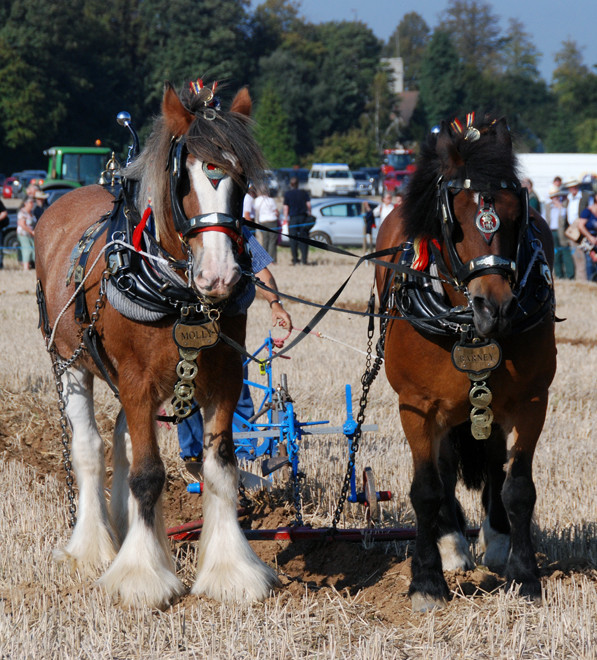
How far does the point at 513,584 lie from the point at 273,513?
1.86 metres

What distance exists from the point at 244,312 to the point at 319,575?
4.56ft

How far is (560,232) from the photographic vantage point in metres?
18.1

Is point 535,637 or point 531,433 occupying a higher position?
point 531,433

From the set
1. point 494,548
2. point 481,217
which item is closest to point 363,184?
point 494,548

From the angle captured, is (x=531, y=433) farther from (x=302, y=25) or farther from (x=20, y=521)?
(x=302, y=25)

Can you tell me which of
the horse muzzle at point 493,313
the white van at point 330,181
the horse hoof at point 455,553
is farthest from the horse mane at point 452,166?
the white van at point 330,181

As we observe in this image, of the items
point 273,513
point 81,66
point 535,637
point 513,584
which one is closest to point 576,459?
point 273,513

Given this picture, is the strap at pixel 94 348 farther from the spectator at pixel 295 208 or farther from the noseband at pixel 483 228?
the spectator at pixel 295 208

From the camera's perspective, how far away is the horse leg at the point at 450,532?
476 centimetres

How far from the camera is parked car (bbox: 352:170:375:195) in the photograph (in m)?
46.4

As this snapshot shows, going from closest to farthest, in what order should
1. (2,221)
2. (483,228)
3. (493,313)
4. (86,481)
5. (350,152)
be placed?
(493,313) < (483,228) < (86,481) < (2,221) < (350,152)

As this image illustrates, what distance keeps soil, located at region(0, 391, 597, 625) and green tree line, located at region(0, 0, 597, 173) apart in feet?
141

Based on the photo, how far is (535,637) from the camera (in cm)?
376

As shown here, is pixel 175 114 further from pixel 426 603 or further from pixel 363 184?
pixel 363 184
